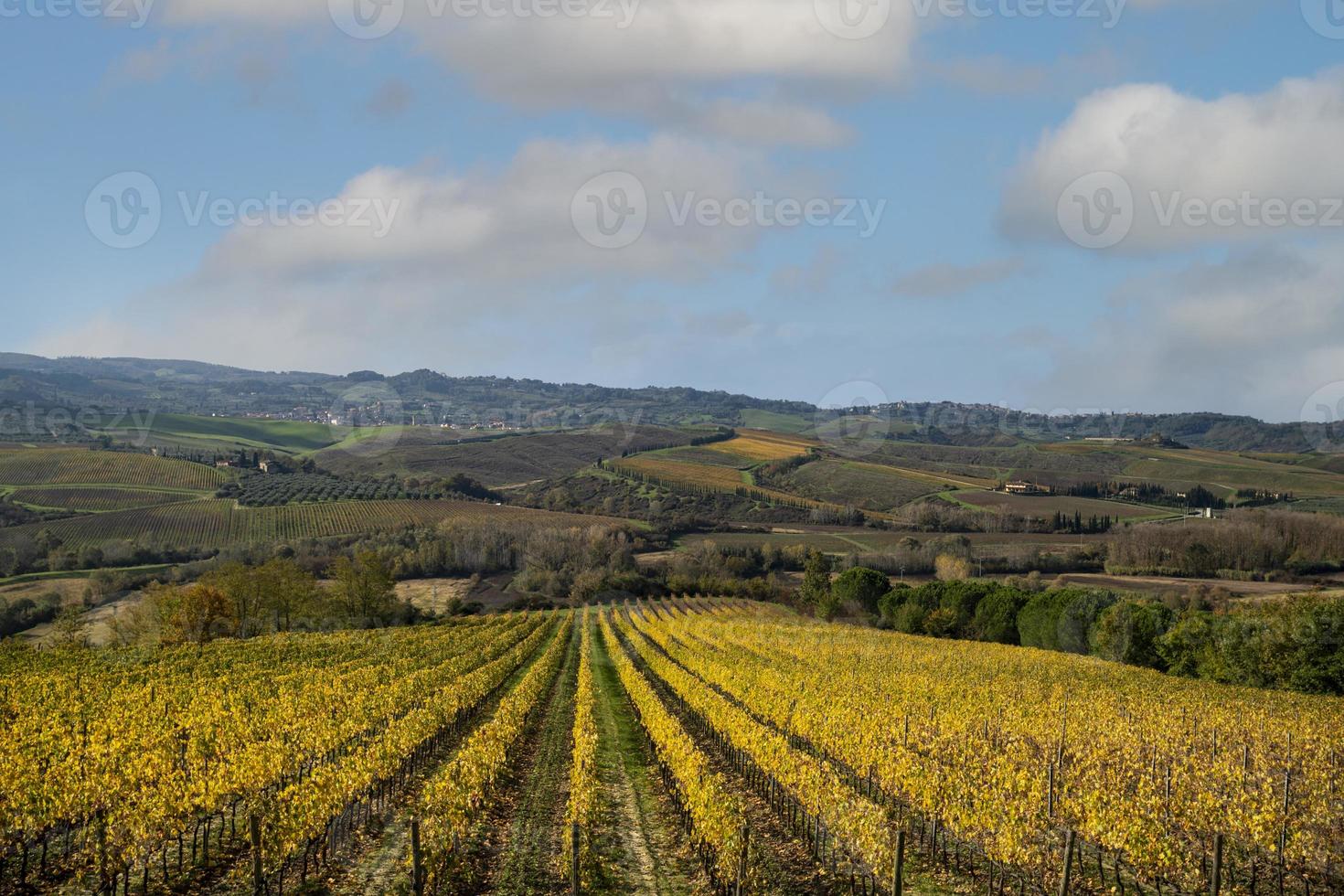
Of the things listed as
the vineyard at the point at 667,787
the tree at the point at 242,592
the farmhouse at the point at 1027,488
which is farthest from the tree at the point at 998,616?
the farmhouse at the point at 1027,488

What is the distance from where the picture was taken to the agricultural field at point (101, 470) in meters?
136

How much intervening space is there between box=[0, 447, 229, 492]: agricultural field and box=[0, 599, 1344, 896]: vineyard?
384ft

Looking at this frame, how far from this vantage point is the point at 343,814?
61.3 ft

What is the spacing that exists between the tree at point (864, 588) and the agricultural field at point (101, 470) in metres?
106

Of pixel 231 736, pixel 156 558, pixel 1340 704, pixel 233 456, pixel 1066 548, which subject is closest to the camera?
pixel 231 736

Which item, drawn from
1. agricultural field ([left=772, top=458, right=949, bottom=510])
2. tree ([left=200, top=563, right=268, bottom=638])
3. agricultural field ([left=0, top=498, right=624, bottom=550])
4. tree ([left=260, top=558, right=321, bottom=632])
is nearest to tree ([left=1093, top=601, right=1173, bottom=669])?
tree ([left=260, top=558, right=321, bottom=632])

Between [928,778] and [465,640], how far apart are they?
41.1 metres

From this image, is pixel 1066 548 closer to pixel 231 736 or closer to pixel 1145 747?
pixel 1145 747

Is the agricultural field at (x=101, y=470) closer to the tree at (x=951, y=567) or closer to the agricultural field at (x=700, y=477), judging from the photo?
the agricultural field at (x=700, y=477)

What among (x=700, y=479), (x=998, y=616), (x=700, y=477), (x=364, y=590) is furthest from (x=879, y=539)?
(x=364, y=590)

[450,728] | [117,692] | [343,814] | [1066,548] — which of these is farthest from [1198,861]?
[1066,548]

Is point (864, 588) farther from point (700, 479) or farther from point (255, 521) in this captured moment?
point (700, 479)

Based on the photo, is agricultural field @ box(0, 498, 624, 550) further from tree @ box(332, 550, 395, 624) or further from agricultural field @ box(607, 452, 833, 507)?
tree @ box(332, 550, 395, 624)

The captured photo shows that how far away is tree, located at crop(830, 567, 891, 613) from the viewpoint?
86.1 meters
